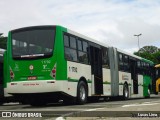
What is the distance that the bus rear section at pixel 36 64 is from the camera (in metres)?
16.9

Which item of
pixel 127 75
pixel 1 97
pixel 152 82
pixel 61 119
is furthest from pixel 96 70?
pixel 152 82

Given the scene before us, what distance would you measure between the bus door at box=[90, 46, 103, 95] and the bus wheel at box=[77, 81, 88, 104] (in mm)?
1676

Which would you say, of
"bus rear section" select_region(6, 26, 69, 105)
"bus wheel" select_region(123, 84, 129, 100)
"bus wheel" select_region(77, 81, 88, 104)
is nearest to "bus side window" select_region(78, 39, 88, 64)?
"bus wheel" select_region(77, 81, 88, 104)

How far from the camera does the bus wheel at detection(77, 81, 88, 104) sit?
18.3 meters

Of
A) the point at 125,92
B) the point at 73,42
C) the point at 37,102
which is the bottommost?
the point at 37,102

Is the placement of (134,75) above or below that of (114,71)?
below

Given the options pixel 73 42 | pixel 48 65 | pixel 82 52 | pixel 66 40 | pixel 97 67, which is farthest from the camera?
pixel 97 67

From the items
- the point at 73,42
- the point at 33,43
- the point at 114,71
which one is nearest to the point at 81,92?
the point at 73,42

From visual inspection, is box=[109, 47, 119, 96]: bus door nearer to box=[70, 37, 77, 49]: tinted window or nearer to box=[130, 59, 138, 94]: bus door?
box=[130, 59, 138, 94]: bus door

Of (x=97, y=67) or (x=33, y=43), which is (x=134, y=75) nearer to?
(x=97, y=67)

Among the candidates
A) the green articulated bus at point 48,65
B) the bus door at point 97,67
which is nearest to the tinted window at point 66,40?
the green articulated bus at point 48,65

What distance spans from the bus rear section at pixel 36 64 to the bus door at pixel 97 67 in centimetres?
381

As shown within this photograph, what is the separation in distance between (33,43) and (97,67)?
16.9 feet

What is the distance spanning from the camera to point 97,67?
71.2 feet
